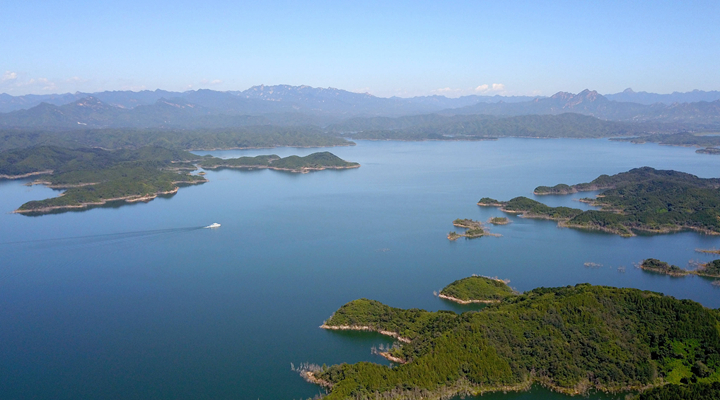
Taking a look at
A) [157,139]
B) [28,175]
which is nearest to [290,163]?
[28,175]

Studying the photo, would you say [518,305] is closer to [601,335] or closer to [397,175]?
[601,335]

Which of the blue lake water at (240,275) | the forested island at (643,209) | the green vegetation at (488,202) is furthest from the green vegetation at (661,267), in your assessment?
the green vegetation at (488,202)

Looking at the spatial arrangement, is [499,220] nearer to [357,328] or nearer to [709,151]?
[357,328]

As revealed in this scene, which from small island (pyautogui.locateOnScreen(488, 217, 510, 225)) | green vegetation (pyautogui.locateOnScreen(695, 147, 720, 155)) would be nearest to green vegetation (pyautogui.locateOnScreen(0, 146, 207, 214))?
small island (pyautogui.locateOnScreen(488, 217, 510, 225))

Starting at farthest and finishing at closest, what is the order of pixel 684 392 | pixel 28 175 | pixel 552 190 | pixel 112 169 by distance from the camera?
pixel 28 175, pixel 112 169, pixel 552 190, pixel 684 392

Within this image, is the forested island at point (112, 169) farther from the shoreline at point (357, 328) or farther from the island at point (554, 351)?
the island at point (554, 351)

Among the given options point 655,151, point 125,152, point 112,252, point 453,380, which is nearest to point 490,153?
point 655,151
